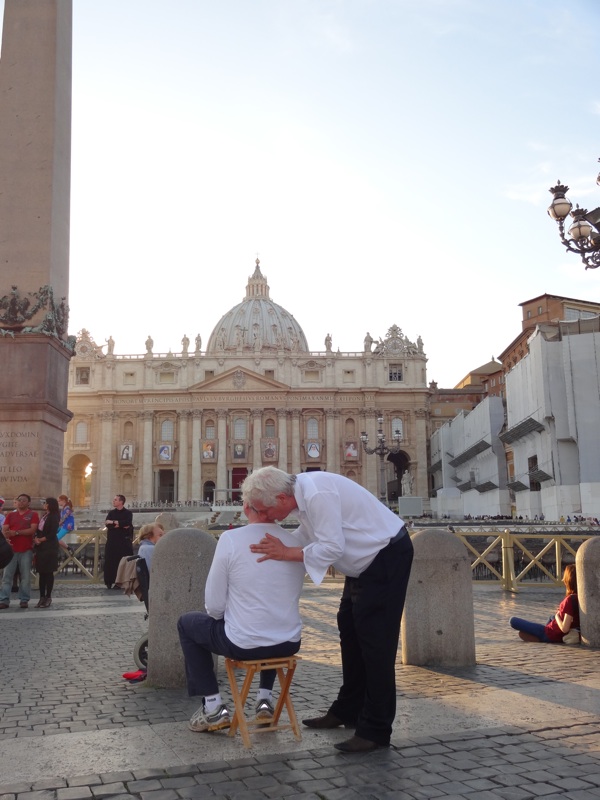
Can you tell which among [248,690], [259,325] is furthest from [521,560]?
[259,325]

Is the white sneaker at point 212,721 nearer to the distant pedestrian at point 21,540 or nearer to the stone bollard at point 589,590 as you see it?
the stone bollard at point 589,590

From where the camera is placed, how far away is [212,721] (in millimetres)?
4449

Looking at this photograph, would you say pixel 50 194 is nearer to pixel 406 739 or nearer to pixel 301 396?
pixel 406 739

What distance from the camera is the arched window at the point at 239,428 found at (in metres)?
77.5

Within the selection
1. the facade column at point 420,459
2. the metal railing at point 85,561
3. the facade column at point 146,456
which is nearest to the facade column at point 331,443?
the facade column at point 420,459

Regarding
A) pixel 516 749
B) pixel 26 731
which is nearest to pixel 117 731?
pixel 26 731

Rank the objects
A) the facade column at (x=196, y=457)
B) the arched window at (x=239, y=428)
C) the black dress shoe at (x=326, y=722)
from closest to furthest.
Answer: the black dress shoe at (x=326, y=722)
the facade column at (x=196, y=457)
the arched window at (x=239, y=428)

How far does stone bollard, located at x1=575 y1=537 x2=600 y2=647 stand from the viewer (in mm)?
7500

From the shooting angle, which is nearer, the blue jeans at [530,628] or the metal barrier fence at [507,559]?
the blue jeans at [530,628]

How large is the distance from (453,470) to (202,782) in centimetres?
6723

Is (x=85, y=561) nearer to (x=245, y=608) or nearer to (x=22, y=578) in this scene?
(x=22, y=578)

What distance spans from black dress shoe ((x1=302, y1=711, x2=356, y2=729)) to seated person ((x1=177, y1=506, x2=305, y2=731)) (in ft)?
1.75

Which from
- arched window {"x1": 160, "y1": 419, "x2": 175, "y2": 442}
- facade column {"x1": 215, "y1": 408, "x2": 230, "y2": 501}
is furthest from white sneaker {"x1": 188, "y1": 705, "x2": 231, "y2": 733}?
arched window {"x1": 160, "y1": 419, "x2": 175, "y2": 442}

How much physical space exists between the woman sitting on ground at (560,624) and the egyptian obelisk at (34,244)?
8242 mm
